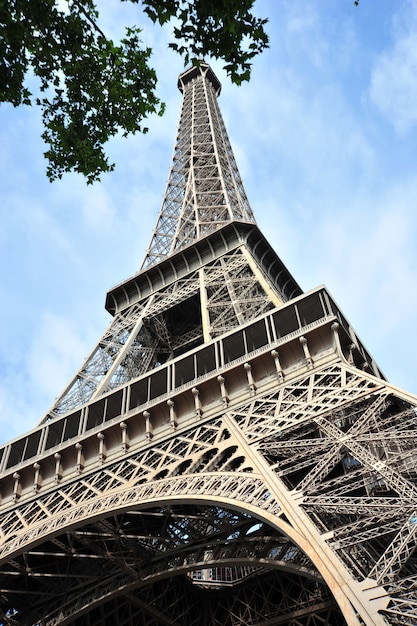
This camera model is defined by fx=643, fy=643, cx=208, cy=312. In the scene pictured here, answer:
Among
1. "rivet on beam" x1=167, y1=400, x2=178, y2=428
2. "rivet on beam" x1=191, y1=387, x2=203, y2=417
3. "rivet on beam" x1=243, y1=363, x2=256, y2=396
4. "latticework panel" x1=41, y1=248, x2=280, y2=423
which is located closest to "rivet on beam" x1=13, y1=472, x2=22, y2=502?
"latticework panel" x1=41, y1=248, x2=280, y2=423

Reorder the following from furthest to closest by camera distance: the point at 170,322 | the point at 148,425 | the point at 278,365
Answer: the point at 170,322
the point at 148,425
the point at 278,365

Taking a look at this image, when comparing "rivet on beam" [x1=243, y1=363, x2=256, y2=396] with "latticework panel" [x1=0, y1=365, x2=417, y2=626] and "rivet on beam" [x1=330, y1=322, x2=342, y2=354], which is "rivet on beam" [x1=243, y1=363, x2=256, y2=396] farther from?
"rivet on beam" [x1=330, y1=322, x2=342, y2=354]

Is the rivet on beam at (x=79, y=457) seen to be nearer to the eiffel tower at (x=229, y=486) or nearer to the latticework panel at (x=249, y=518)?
the eiffel tower at (x=229, y=486)

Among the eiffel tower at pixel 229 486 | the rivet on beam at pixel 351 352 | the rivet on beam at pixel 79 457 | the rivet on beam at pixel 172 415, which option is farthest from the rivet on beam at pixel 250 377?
the rivet on beam at pixel 79 457

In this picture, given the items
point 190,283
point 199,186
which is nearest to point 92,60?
point 190,283

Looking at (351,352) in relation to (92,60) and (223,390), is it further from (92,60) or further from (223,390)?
(92,60)

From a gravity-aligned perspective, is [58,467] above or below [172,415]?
above

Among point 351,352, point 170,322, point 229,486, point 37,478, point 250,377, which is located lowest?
point 229,486

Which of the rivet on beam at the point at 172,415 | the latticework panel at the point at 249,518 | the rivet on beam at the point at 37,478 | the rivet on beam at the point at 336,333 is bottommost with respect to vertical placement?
the latticework panel at the point at 249,518
